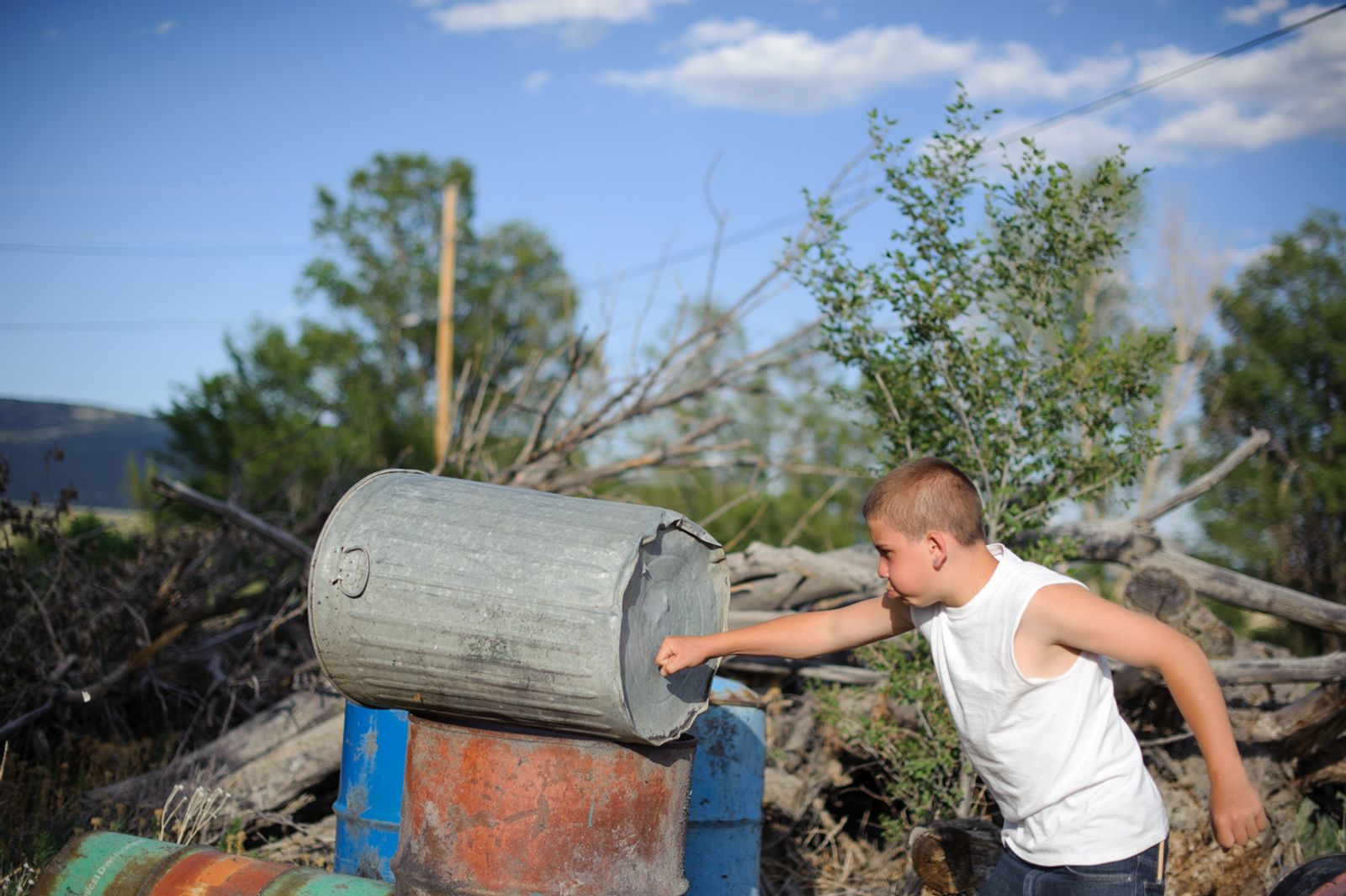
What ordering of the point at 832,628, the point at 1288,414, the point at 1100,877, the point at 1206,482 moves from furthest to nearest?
the point at 1288,414 → the point at 1206,482 → the point at 832,628 → the point at 1100,877

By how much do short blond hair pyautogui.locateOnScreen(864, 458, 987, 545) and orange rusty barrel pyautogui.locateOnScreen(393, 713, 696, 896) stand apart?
841 millimetres

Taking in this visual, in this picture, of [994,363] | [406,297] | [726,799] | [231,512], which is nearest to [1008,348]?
[994,363]

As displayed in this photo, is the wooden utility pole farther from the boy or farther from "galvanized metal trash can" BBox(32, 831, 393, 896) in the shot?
the boy

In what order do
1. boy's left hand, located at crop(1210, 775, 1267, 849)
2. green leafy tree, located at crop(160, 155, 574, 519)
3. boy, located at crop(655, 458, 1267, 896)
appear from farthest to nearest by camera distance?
green leafy tree, located at crop(160, 155, 574, 519), boy, located at crop(655, 458, 1267, 896), boy's left hand, located at crop(1210, 775, 1267, 849)

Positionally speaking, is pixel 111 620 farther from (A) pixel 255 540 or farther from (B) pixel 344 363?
(B) pixel 344 363

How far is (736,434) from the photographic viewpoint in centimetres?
2892

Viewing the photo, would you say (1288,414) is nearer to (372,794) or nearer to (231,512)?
→ (231,512)

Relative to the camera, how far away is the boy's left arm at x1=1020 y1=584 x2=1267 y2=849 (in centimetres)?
232

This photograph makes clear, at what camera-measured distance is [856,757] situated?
546cm

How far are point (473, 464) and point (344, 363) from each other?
20.7 meters

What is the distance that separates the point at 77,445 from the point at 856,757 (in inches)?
439

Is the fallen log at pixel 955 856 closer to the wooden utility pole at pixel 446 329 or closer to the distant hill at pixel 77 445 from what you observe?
the distant hill at pixel 77 445

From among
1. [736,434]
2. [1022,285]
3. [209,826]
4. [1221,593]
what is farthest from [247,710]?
[736,434]

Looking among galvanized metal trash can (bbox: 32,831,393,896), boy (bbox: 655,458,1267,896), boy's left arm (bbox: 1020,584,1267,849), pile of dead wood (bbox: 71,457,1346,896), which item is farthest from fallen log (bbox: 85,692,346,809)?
boy's left arm (bbox: 1020,584,1267,849)
